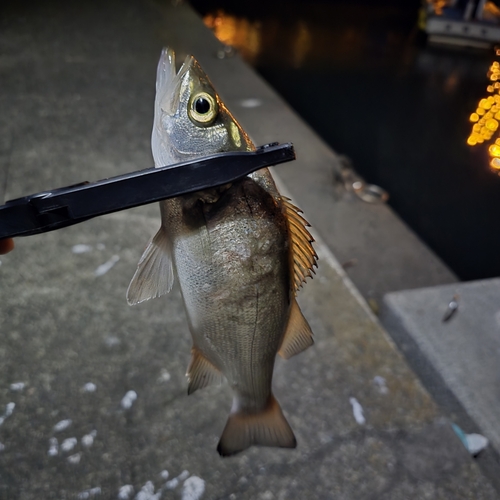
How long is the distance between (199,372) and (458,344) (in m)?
1.49

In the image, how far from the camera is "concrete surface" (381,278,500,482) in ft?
6.06

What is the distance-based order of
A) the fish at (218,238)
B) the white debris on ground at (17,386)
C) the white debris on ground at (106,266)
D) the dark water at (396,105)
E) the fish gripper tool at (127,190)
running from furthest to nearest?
the dark water at (396,105)
the white debris on ground at (106,266)
the white debris on ground at (17,386)
the fish at (218,238)
the fish gripper tool at (127,190)

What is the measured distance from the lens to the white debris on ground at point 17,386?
1.69 meters

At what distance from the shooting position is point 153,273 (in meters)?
0.88

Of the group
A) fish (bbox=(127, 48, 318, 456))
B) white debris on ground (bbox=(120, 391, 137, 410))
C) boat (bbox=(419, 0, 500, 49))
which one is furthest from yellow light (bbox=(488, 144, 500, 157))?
white debris on ground (bbox=(120, 391, 137, 410))

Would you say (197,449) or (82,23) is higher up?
(82,23)

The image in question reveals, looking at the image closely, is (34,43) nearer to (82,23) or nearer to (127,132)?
(82,23)

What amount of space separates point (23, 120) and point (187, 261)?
113 inches

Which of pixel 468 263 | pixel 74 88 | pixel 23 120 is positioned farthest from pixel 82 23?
pixel 468 263

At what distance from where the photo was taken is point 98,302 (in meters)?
2.06

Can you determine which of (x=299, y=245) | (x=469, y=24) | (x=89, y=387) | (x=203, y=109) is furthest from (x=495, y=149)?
(x=469, y=24)

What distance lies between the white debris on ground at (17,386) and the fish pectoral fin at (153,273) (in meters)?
1.14

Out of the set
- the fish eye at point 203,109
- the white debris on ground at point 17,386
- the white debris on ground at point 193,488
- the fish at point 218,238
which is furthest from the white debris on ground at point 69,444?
the fish eye at point 203,109

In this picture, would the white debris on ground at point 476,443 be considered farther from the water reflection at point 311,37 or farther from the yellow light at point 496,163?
the water reflection at point 311,37
